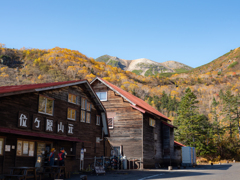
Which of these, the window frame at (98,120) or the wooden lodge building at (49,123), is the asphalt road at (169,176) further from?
the window frame at (98,120)

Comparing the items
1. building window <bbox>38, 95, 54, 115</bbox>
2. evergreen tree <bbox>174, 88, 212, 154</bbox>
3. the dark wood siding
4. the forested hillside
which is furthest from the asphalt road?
the forested hillside

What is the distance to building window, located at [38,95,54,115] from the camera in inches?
771

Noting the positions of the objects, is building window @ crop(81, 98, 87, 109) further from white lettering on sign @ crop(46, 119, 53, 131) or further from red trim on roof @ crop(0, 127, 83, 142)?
white lettering on sign @ crop(46, 119, 53, 131)

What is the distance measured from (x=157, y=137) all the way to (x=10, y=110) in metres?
23.3

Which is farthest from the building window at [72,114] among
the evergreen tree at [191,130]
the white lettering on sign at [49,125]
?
the evergreen tree at [191,130]

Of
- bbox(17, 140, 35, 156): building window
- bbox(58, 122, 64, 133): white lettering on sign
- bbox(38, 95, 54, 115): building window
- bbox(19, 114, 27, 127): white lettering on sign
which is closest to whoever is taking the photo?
bbox(17, 140, 35, 156): building window

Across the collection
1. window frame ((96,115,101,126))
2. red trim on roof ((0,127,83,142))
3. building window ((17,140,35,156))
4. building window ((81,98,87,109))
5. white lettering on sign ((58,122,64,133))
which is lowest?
building window ((17,140,35,156))

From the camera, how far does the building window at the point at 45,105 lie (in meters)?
19.6

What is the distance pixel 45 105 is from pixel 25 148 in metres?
3.69

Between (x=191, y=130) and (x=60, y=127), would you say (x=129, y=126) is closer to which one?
(x=60, y=127)

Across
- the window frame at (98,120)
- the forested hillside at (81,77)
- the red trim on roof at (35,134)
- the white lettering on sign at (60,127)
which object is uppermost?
the forested hillside at (81,77)

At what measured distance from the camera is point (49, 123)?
2027cm

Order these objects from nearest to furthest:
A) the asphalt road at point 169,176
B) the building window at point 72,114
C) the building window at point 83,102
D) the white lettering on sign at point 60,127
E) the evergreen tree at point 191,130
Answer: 1. the asphalt road at point 169,176
2. the white lettering on sign at point 60,127
3. the building window at point 72,114
4. the building window at point 83,102
5. the evergreen tree at point 191,130

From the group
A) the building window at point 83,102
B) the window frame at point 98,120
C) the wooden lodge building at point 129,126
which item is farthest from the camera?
the wooden lodge building at point 129,126
